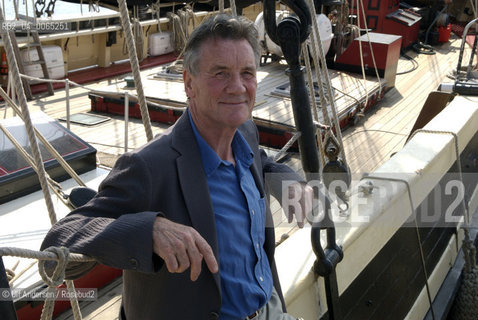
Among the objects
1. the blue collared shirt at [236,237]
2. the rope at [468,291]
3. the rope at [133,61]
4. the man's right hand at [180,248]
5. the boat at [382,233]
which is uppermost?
the rope at [133,61]

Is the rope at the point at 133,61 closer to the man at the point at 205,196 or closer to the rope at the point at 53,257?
the man at the point at 205,196

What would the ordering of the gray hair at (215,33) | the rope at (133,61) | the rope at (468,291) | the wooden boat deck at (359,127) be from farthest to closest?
1. the wooden boat deck at (359,127)
2. the rope at (468,291)
3. the rope at (133,61)
4. the gray hair at (215,33)

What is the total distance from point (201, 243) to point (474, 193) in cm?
336

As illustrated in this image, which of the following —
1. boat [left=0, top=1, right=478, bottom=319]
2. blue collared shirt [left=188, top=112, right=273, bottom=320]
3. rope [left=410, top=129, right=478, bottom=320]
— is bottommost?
rope [left=410, top=129, right=478, bottom=320]

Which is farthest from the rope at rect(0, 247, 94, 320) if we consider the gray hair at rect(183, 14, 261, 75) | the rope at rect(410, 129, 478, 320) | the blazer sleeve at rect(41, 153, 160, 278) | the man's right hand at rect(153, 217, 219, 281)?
the rope at rect(410, 129, 478, 320)

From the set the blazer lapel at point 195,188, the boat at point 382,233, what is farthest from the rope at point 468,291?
the blazer lapel at point 195,188

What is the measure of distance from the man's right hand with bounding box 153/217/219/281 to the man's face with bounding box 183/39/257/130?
13.6 inches

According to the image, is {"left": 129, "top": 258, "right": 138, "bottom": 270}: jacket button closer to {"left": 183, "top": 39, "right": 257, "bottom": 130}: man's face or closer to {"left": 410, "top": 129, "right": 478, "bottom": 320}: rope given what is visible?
{"left": 183, "top": 39, "right": 257, "bottom": 130}: man's face

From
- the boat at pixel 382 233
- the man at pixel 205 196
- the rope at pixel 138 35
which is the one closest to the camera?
the man at pixel 205 196

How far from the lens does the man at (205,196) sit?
3.47ft

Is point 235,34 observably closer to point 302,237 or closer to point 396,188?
point 302,237

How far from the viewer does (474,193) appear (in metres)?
3.80

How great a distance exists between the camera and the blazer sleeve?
0.94m

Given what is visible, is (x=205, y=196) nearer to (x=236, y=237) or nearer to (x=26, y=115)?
(x=236, y=237)
